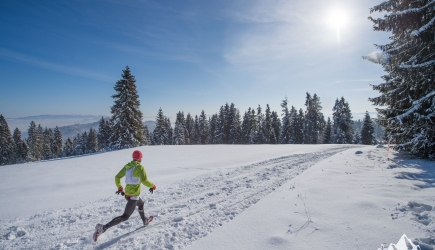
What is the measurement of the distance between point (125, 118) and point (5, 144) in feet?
127

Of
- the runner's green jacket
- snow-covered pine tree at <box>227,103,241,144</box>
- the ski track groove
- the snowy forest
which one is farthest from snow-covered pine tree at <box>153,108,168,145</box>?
the runner's green jacket

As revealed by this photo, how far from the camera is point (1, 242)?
4.33m

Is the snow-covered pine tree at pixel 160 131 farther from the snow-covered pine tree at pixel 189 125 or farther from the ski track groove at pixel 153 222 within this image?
the ski track groove at pixel 153 222

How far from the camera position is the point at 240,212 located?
5.34 metres

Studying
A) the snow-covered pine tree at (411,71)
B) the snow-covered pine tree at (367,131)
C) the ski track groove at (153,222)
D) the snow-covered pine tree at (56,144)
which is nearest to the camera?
the ski track groove at (153,222)

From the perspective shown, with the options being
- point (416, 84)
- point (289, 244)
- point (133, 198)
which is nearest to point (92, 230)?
point (133, 198)

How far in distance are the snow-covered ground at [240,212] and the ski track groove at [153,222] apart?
26 millimetres

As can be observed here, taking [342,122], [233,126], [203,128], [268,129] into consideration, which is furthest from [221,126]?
[342,122]

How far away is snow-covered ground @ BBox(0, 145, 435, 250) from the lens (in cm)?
387

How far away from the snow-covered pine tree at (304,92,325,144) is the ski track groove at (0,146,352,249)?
1963 inches

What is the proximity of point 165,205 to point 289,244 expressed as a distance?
4023 millimetres

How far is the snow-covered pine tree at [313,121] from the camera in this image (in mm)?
52125

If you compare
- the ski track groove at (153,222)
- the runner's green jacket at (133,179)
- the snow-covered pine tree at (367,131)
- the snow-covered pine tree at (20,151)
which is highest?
the snow-covered pine tree at (367,131)

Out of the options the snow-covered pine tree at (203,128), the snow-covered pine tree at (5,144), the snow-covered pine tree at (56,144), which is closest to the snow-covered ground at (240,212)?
the snow-covered pine tree at (5,144)
